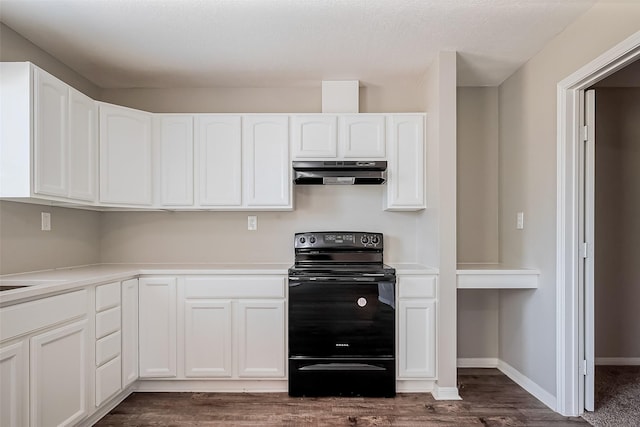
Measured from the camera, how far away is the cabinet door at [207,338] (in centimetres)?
279

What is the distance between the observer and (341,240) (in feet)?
10.6

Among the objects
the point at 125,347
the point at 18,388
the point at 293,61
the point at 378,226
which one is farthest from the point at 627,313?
the point at 18,388

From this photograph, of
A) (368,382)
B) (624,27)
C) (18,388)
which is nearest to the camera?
(18,388)

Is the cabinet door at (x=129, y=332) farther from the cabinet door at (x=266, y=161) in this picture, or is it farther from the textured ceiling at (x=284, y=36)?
the textured ceiling at (x=284, y=36)

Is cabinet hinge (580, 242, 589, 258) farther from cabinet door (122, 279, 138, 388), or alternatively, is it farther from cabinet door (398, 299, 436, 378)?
cabinet door (122, 279, 138, 388)

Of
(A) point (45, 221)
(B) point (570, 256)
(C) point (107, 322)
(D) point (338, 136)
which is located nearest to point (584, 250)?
(B) point (570, 256)

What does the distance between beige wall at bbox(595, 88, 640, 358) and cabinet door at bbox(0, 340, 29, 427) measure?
4.02 m

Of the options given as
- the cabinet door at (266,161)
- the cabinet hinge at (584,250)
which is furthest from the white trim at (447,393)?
the cabinet door at (266,161)

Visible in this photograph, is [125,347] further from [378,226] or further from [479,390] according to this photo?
[479,390]

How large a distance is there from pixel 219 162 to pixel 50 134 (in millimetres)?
1124

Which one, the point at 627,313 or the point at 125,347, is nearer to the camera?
the point at 125,347

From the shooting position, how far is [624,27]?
193 centimetres

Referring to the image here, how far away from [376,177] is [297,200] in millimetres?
749

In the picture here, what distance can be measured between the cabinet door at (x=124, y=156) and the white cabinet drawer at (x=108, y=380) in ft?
3.73
